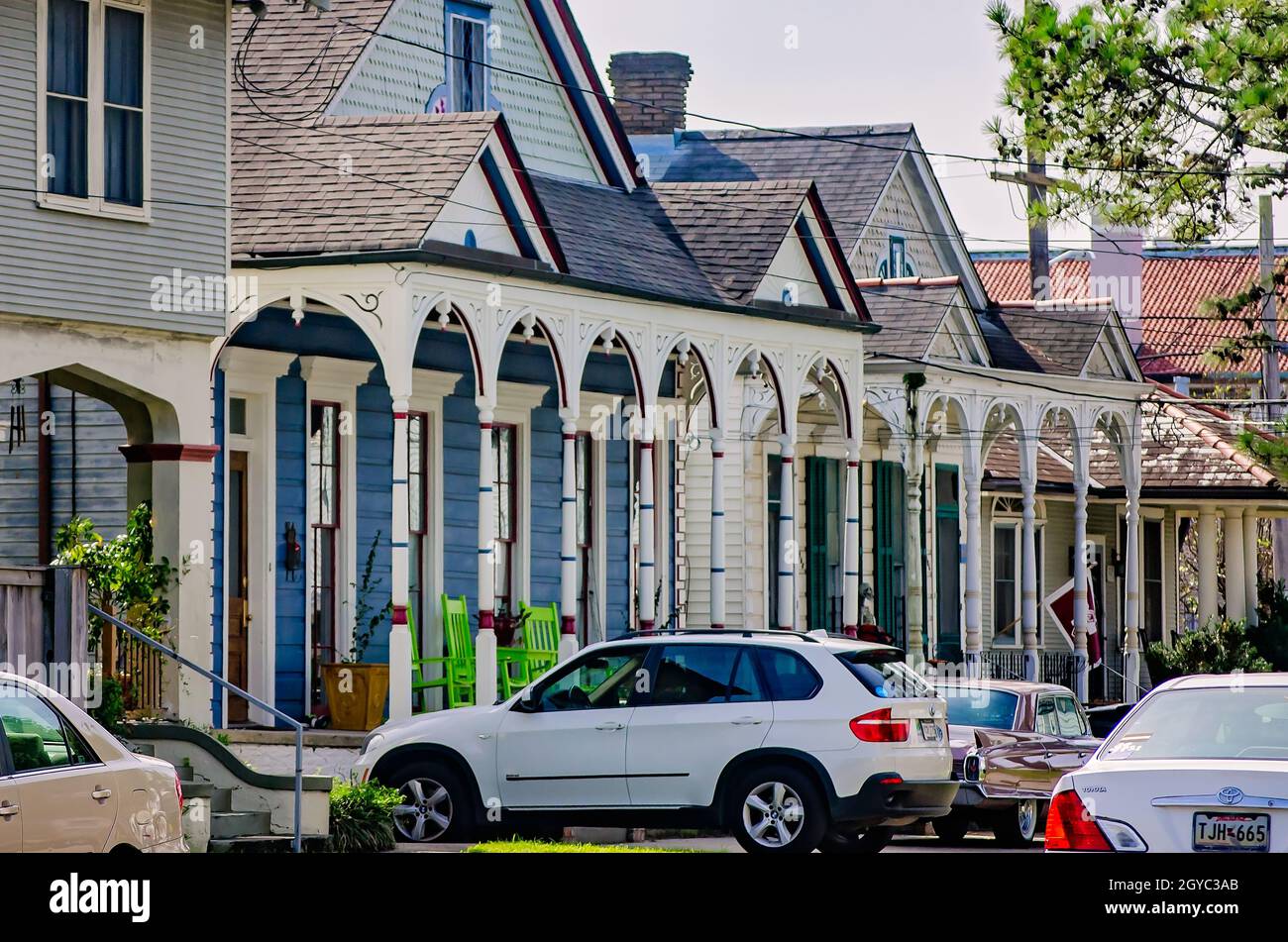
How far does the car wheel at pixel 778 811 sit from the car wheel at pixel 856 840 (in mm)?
177

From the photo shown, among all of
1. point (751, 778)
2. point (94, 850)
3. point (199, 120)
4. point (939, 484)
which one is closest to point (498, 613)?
point (199, 120)

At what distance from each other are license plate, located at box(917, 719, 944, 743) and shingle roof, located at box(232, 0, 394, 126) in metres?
10.2

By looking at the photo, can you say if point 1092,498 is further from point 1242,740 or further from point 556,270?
point 1242,740

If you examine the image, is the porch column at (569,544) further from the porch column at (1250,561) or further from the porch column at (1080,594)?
the porch column at (1250,561)

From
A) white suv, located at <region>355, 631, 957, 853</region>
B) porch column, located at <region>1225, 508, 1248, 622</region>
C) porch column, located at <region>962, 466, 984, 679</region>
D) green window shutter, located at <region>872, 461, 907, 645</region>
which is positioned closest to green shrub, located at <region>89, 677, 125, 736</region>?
white suv, located at <region>355, 631, 957, 853</region>

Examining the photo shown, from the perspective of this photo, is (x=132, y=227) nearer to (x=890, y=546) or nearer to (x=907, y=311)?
(x=907, y=311)

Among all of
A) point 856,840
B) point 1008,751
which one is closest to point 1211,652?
point 1008,751

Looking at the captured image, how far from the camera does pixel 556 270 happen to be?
21984 mm

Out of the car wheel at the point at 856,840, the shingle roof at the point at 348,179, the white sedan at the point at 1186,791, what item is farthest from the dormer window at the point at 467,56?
the white sedan at the point at 1186,791

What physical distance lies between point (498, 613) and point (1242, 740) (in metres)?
15.1

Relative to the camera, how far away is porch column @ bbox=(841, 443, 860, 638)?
26.6 m

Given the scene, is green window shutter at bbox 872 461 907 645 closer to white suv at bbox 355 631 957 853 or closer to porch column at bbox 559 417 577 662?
porch column at bbox 559 417 577 662

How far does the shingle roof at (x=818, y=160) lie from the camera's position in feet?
114

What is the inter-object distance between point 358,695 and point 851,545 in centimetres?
730
